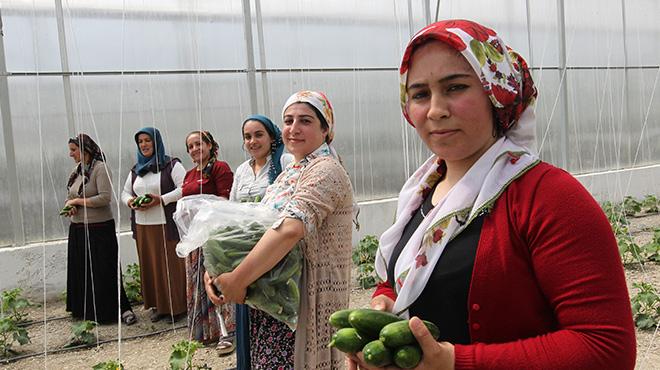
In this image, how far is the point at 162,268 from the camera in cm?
491

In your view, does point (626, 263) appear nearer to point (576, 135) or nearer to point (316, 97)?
point (576, 135)

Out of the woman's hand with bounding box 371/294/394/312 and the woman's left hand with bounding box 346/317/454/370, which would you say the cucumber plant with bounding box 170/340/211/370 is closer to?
the woman's hand with bounding box 371/294/394/312

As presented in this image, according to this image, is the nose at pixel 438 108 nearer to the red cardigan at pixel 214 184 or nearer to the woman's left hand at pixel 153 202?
the red cardigan at pixel 214 184

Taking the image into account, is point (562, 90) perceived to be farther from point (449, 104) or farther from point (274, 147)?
point (449, 104)

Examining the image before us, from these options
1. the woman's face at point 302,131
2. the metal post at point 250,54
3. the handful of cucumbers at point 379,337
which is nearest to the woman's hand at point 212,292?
the woman's face at point 302,131

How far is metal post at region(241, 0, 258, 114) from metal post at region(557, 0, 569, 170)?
17.0 ft

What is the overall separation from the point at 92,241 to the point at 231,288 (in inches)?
139

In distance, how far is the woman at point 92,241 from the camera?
4863 mm

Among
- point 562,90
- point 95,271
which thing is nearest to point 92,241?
point 95,271

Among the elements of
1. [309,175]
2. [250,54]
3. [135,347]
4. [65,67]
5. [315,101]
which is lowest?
[135,347]

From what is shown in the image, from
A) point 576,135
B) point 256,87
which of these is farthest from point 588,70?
point 256,87

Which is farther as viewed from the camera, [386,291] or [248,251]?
[248,251]

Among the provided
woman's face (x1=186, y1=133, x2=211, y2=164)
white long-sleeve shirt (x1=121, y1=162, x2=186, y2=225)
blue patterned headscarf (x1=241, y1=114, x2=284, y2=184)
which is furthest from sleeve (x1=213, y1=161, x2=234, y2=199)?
blue patterned headscarf (x1=241, y1=114, x2=284, y2=184)

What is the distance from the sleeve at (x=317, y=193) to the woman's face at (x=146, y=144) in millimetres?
3180
